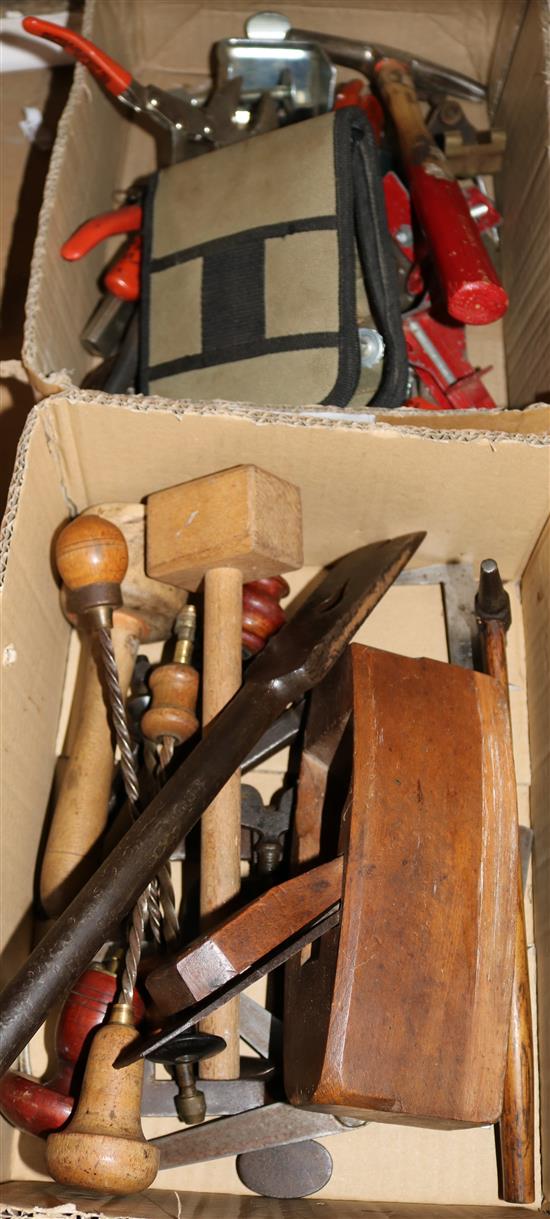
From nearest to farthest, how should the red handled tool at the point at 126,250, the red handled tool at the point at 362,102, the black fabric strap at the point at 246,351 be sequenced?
the black fabric strap at the point at 246,351 < the red handled tool at the point at 126,250 < the red handled tool at the point at 362,102

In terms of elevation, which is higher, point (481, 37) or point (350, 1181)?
point (481, 37)

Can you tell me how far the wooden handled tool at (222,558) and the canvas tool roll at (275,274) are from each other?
0.15 meters

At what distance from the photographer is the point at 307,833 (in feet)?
2.78

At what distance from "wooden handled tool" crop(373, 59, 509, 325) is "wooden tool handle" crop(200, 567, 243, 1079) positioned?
39 centimetres

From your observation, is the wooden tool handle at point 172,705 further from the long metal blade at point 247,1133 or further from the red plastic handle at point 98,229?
the red plastic handle at point 98,229

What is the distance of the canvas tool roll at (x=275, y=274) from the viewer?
102 centimetres

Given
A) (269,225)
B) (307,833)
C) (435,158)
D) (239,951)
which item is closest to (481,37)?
(435,158)

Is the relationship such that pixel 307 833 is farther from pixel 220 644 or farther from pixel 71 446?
pixel 71 446

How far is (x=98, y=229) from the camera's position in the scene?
113 cm

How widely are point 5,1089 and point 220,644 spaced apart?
39 centimetres

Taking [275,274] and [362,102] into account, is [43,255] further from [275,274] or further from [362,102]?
[362,102]

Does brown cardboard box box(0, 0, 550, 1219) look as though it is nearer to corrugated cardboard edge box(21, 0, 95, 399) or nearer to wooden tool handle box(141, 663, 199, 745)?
corrugated cardboard edge box(21, 0, 95, 399)

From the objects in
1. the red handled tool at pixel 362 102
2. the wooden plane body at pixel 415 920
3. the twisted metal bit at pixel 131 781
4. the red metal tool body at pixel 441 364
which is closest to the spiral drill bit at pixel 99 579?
the twisted metal bit at pixel 131 781

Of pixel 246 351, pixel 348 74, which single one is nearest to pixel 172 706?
pixel 246 351
